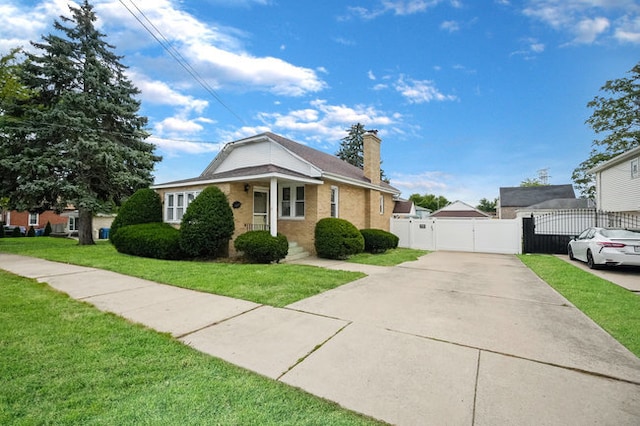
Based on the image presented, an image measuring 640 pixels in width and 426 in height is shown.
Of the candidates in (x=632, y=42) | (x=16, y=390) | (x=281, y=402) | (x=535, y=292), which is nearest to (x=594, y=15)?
(x=632, y=42)

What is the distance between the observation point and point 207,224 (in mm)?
10461

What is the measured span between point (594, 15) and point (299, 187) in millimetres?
11377

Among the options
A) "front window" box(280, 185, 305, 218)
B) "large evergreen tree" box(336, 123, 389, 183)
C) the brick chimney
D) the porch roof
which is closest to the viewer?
the porch roof

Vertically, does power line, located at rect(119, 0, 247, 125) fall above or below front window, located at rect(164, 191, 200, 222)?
above

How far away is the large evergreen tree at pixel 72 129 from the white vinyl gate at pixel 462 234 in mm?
15740

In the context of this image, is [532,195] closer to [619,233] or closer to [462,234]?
[462,234]

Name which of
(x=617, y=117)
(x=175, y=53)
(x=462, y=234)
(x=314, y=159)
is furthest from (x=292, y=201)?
(x=617, y=117)

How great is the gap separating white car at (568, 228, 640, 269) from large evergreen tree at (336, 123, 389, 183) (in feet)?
107

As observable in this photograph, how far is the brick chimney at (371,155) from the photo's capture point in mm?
16297

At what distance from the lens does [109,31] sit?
17500 mm

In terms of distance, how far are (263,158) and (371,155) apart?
5844mm

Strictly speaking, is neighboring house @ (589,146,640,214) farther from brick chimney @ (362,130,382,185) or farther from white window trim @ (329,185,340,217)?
white window trim @ (329,185,340,217)

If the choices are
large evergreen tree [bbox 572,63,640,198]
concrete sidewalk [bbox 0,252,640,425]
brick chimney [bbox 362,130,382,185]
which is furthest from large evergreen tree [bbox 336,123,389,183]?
concrete sidewalk [bbox 0,252,640,425]

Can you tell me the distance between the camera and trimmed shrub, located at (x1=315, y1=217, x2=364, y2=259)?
11.4 metres
